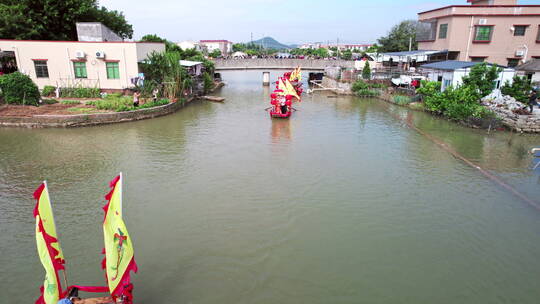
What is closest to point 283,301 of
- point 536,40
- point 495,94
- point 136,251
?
point 136,251

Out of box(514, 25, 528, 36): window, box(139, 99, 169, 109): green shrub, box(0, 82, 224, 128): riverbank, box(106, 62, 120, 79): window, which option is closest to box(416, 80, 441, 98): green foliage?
box(514, 25, 528, 36): window

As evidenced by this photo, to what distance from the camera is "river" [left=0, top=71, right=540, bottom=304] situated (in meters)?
6.71

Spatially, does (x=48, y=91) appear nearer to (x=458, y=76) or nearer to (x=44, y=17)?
(x=44, y=17)

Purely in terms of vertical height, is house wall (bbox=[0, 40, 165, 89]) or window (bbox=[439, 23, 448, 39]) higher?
window (bbox=[439, 23, 448, 39])

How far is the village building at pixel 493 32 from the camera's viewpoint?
30.6 m

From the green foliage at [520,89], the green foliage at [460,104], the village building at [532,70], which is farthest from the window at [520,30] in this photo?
the green foliage at [460,104]

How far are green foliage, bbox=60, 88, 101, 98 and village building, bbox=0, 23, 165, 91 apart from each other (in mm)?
493

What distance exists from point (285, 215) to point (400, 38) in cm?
4707

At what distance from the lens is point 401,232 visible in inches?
335

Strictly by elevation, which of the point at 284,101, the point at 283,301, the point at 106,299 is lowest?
the point at 283,301

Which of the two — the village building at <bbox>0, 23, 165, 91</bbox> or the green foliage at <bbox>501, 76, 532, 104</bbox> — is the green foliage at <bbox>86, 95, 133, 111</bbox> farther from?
the green foliage at <bbox>501, 76, 532, 104</bbox>

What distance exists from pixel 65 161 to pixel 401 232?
37.8 ft

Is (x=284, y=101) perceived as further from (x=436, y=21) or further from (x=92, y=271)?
(x=436, y=21)

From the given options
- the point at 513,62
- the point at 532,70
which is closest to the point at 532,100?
the point at 532,70
